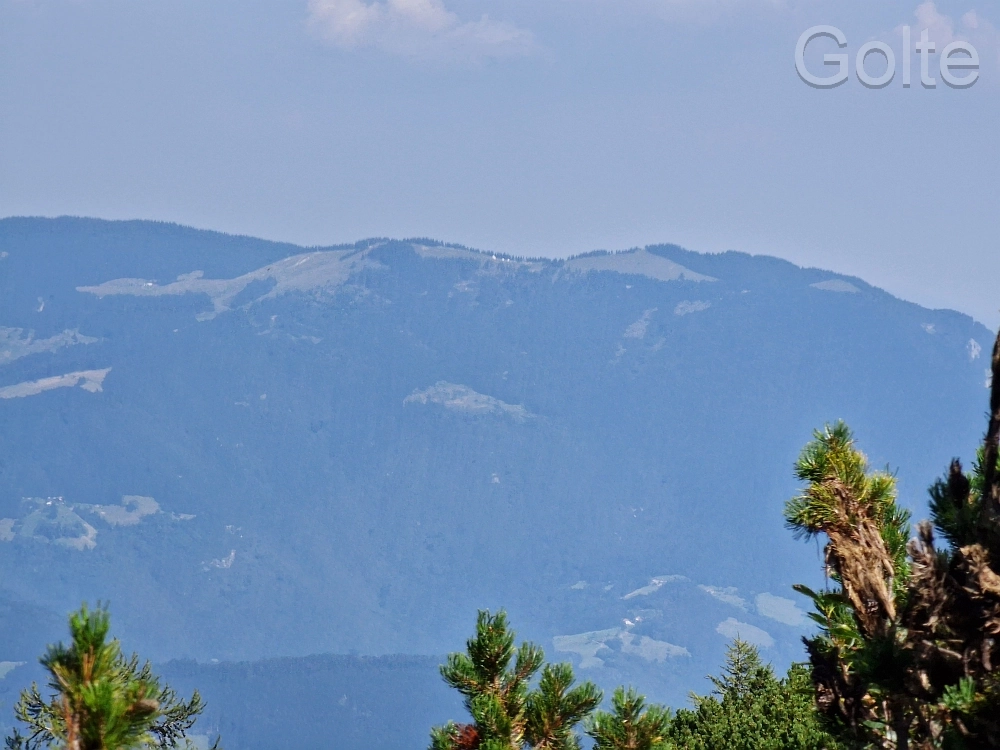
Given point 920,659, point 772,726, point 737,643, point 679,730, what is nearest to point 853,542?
point 920,659

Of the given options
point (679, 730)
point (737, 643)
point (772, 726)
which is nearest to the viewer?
point (772, 726)

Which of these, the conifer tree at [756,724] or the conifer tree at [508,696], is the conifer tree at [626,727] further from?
the conifer tree at [756,724]

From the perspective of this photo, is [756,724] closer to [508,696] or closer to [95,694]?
[508,696]

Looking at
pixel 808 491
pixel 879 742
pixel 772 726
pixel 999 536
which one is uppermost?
pixel 772 726

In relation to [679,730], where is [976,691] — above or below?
below

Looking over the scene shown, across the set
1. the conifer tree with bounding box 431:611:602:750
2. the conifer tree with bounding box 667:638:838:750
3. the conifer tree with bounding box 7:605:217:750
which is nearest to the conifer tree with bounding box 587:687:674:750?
the conifer tree with bounding box 431:611:602:750

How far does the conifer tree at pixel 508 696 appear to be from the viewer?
13250mm

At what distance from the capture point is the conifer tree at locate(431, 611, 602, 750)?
13250 mm

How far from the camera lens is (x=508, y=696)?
1387cm

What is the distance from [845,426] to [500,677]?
14.9ft

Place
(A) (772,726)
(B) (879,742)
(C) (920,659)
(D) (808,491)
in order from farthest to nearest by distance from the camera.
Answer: (A) (772,726), (D) (808,491), (B) (879,742), (C) (920,659)

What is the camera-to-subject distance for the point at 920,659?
32.4ft

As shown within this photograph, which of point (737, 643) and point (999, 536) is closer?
point (999, 536)

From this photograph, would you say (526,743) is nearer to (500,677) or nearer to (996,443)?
(500,677)
